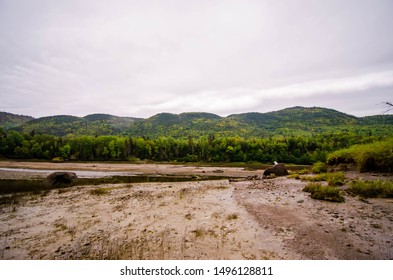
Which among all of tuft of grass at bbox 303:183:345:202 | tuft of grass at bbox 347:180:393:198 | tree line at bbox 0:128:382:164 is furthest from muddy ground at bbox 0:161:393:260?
tree line at bbox 0:128:382:164

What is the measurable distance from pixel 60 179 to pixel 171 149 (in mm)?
78502

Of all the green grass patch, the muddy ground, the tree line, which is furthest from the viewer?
the tree line

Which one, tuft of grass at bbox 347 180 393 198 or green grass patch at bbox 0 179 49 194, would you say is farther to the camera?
green grass patch at bbox 0 179 49 194

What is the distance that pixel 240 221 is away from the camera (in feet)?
28.6

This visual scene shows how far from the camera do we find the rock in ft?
76.8

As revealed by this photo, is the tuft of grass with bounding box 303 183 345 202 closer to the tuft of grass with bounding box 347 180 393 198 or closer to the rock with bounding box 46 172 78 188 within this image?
the tuft of grass with bounding box 347 180 393 198

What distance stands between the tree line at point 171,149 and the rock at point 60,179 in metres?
68.4

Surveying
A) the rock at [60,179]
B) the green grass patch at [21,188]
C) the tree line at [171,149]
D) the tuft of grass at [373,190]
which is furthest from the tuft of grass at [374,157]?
the tree line at [171,149]

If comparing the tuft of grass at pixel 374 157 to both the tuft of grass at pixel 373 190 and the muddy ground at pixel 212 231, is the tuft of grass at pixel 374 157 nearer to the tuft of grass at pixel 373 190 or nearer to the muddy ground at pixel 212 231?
the tuft of grass at pixel 373 190

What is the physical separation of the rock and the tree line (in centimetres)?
6841

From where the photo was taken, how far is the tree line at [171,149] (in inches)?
3371

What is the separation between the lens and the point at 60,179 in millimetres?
24469

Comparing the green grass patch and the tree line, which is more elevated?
the tree line
